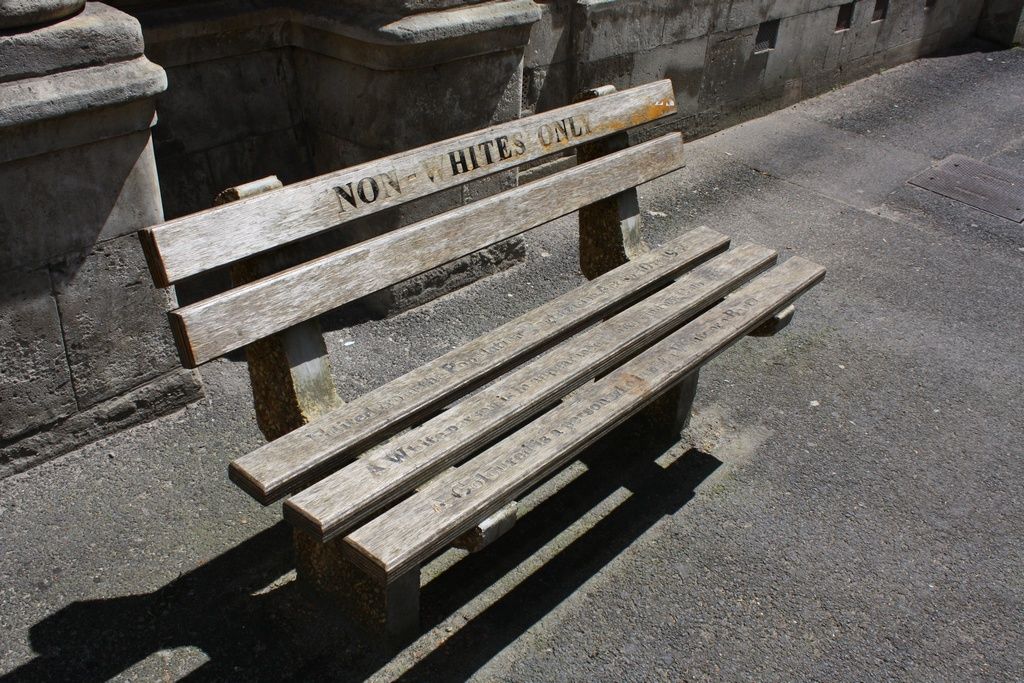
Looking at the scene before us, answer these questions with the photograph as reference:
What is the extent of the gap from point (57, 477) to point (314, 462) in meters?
1.41

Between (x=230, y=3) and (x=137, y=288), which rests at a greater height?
(x=230, y=3)

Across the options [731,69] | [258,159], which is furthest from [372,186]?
[731,69]

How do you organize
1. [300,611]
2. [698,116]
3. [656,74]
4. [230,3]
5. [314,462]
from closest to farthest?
1. [314,462]
2. [300,611]
3. [230,3]
4. [656,74]
5. [698,116]

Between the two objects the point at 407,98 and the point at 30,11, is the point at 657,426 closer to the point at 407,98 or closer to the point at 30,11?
the point at 407,98

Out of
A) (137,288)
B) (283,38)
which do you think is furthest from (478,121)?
(137,288)

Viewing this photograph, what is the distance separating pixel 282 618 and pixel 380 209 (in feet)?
3.94

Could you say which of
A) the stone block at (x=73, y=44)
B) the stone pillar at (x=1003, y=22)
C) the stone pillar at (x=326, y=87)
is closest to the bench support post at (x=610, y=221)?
the stone pillar at (x=326, y=87)

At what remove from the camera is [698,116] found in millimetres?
6199

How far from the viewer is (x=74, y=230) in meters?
2.90

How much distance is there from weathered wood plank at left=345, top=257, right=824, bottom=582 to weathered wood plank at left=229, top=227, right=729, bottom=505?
0.68 ft

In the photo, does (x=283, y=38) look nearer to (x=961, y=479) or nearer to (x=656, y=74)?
(x=656, y=74)

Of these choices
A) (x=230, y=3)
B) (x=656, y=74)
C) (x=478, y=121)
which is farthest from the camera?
(x=656, y=74)

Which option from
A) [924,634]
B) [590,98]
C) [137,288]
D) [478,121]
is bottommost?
[924,634]

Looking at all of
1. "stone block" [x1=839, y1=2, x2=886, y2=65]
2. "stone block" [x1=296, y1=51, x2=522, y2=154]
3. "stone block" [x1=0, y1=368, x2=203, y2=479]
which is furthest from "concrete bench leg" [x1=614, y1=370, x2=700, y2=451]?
"stone block" [x1=839, y1=2, x2=886, y2=65]
